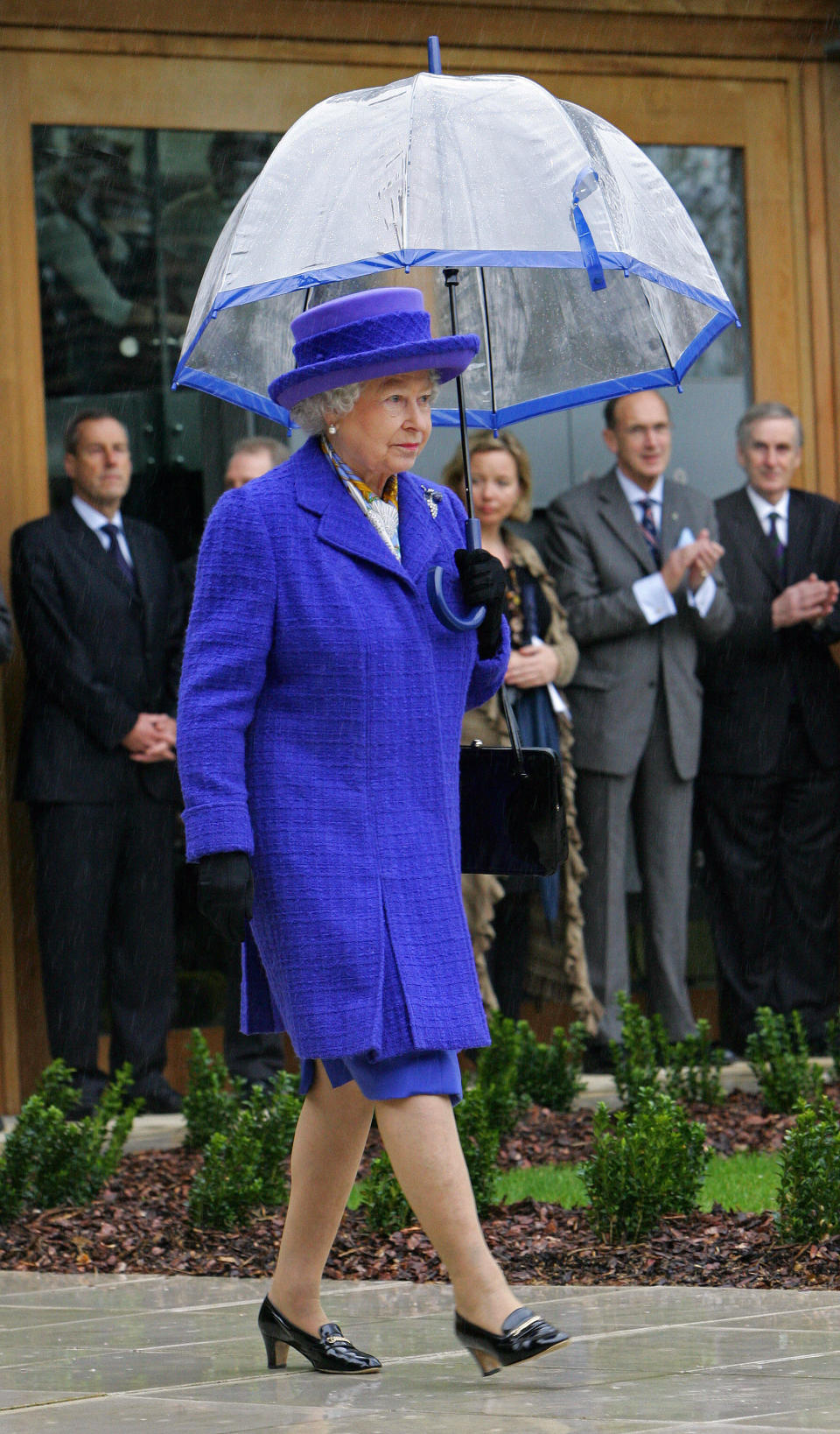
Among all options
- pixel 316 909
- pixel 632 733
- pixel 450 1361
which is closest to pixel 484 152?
pixel 316 909

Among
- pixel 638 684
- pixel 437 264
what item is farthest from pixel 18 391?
pixel 437 264

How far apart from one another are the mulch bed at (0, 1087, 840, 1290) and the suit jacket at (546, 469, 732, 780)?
2.68 m

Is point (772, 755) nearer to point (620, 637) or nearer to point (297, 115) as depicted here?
point (620, 637)

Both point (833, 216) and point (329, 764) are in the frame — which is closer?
point (329, 764)

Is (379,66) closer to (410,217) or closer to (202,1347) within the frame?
(410,217)

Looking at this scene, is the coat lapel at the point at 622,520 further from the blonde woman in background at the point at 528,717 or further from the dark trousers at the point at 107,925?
the dark trousers at the point at 107,925

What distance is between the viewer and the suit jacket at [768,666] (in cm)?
972

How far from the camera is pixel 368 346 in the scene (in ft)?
14.4

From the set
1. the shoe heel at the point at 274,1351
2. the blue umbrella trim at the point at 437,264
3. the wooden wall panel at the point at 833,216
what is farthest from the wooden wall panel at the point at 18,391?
the shoe heel at the point at 274,1351

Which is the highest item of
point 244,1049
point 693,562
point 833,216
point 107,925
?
point 833,216

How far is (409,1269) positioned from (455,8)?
6437 millimetres

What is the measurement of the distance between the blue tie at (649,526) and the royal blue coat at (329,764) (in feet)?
17.4

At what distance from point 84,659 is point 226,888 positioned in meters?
4.83

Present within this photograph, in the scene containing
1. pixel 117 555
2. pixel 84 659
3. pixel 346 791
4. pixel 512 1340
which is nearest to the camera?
pixel 512 1340
